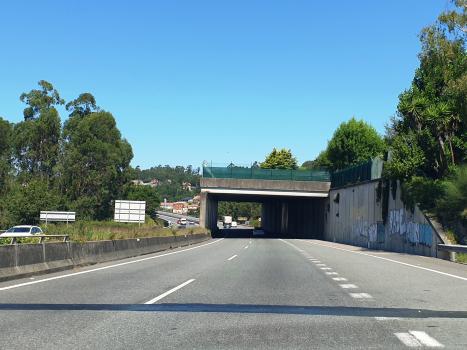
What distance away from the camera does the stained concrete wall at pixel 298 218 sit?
191ft

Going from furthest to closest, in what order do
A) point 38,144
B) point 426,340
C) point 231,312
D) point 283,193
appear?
1. point 38,144
2. point 283,193
3. point 231,312
4. point 426,340

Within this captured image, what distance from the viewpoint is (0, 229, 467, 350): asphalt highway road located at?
593 centimetres

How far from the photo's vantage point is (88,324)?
6.73 meters

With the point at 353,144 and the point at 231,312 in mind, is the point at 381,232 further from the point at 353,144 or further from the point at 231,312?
the point at 353,144

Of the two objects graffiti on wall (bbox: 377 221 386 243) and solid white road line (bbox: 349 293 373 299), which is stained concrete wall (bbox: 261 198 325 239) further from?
solid white road line (bbox: 349 293 373 299)

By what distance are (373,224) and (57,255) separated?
89.3 feet

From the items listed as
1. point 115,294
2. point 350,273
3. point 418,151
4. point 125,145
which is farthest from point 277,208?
point 115,294

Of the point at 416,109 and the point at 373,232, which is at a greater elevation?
the point at 416,109

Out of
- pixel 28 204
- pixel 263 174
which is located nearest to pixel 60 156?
pixel 28 204

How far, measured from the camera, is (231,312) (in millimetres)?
7734

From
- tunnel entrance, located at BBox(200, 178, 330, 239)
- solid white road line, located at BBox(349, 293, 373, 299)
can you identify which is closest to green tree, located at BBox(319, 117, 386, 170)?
tunnel entrance, located at BBox(200, 178, 330, 239)

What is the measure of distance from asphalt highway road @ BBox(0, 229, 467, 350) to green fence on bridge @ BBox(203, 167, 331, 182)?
39.9m

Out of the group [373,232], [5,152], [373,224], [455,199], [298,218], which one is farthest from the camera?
[298,218]

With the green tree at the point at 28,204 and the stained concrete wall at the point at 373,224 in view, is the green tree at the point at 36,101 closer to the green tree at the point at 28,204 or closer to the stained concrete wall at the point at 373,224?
the green tree at the point at 28,204
